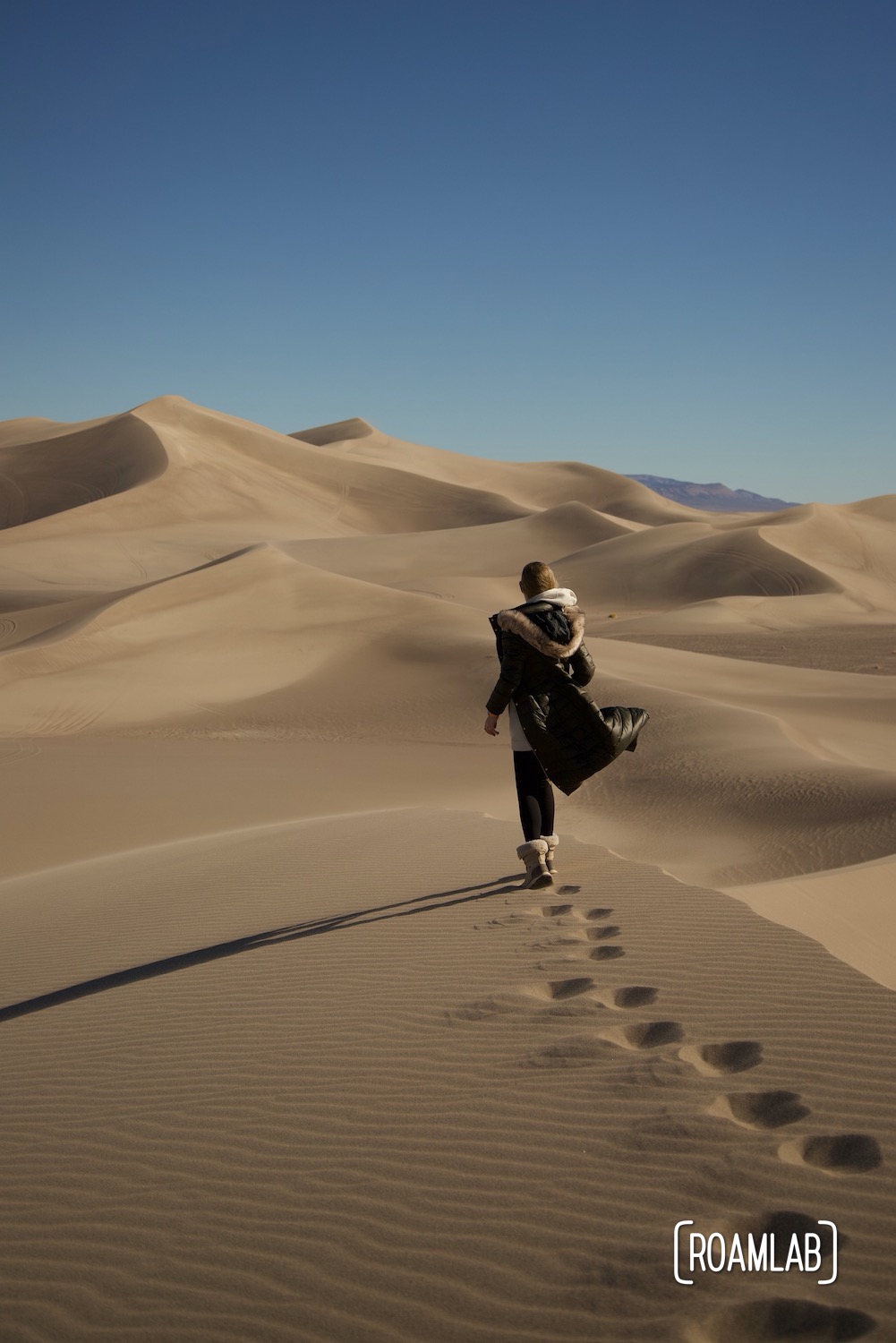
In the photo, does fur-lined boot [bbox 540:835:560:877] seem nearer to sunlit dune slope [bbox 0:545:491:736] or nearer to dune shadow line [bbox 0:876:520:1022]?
dune shadow line [bbox 0:876:520:1022]

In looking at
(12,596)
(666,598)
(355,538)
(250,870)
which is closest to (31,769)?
(250,870)

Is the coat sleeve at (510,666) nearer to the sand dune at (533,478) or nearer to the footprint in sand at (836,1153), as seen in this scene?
the footprint in sand at (836,1153)

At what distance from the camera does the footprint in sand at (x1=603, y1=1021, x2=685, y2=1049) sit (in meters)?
3.78

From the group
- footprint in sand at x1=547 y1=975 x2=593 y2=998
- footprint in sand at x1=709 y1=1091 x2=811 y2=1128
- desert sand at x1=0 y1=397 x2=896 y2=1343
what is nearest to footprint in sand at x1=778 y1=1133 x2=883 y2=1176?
desert sand at x1=0 y1=397 x2=896 y2=1343

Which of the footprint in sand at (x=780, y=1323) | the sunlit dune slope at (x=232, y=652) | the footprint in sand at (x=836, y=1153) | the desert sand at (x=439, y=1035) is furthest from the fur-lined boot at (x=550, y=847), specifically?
the sunlit dune slope at (x=232, y=652)

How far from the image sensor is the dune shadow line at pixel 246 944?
5.52 metres

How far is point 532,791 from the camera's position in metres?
6.04

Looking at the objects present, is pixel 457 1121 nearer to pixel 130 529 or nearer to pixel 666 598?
pixel 666 598

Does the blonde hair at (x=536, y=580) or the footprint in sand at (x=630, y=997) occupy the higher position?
the blonde hair at (x=536, y=580)

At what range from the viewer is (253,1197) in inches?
119

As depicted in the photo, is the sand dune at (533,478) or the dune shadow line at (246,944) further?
the sand dune at (533,478)

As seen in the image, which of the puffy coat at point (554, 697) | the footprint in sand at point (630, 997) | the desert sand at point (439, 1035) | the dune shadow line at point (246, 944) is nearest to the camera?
the desert sand at point (439, 1035)

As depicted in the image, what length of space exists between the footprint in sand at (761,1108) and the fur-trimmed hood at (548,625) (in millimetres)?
2821

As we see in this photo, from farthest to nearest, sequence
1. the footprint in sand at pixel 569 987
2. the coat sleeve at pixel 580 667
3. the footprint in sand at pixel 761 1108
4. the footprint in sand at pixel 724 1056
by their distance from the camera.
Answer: the coat sleeve at pixel 580 667
the footprint in sand at pixel 569 987
the footprint in sand at pixel 724 1056
the footprint in sand at pixel 761 1108
